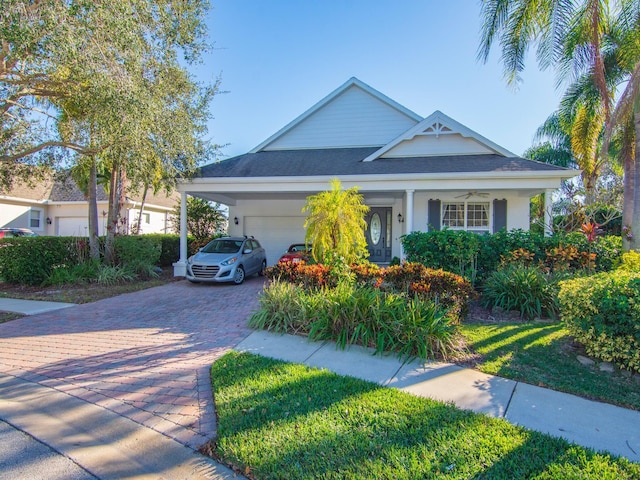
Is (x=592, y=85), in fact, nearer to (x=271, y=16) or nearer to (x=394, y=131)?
(x=394, y=131)

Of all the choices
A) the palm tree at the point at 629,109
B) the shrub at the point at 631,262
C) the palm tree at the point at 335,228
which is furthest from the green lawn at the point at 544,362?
the palm tree at the point at 629,109

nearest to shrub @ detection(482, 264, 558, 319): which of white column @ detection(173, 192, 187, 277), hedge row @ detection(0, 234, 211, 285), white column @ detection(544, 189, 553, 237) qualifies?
white column @ detection(544, 189, 553, 237)

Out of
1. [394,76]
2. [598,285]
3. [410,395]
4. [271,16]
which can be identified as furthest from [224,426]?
[394,76]

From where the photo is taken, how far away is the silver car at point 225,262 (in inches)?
415

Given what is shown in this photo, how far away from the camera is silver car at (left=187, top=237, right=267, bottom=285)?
34.6 feet

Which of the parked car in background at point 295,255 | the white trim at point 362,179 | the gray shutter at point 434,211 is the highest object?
the white trim at point 362,179

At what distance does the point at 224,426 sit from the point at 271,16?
1167 centimetres

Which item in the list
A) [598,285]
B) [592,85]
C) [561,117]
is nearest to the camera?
[598,285]

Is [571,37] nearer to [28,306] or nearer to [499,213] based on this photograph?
[499,213]

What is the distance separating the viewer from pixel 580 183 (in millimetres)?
17625

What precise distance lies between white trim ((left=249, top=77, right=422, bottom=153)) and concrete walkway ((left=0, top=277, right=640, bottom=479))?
10883 millimetres

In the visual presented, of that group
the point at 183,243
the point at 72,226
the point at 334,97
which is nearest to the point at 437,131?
the point at 334,97

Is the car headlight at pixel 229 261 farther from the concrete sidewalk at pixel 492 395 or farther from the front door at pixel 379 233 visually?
the concrete sidewalk at pixel 492 395

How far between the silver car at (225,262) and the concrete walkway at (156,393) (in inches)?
159
